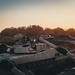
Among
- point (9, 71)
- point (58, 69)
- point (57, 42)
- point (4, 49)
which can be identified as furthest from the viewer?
point (57, 42)

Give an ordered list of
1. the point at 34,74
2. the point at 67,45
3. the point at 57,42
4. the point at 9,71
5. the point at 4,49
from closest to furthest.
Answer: the point at 9,71
the point at 34,74
the point at 4,49
the point at 67,45
the point at 57,42

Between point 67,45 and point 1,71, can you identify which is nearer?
point 1,71

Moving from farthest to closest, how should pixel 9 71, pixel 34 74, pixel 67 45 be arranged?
1. pixel 67 45
2. pixel 34 74
3. pixel 9 71

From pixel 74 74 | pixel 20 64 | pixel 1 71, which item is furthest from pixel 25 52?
pixel 1 71

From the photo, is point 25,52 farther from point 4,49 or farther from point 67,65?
point 67,65

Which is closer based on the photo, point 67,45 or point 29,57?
point 29,57

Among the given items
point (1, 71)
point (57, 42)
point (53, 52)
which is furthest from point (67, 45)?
point (1, 71)

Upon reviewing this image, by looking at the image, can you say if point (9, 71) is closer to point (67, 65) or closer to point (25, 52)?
point (67, 65)

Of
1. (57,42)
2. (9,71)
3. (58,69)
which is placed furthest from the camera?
(57,42)
